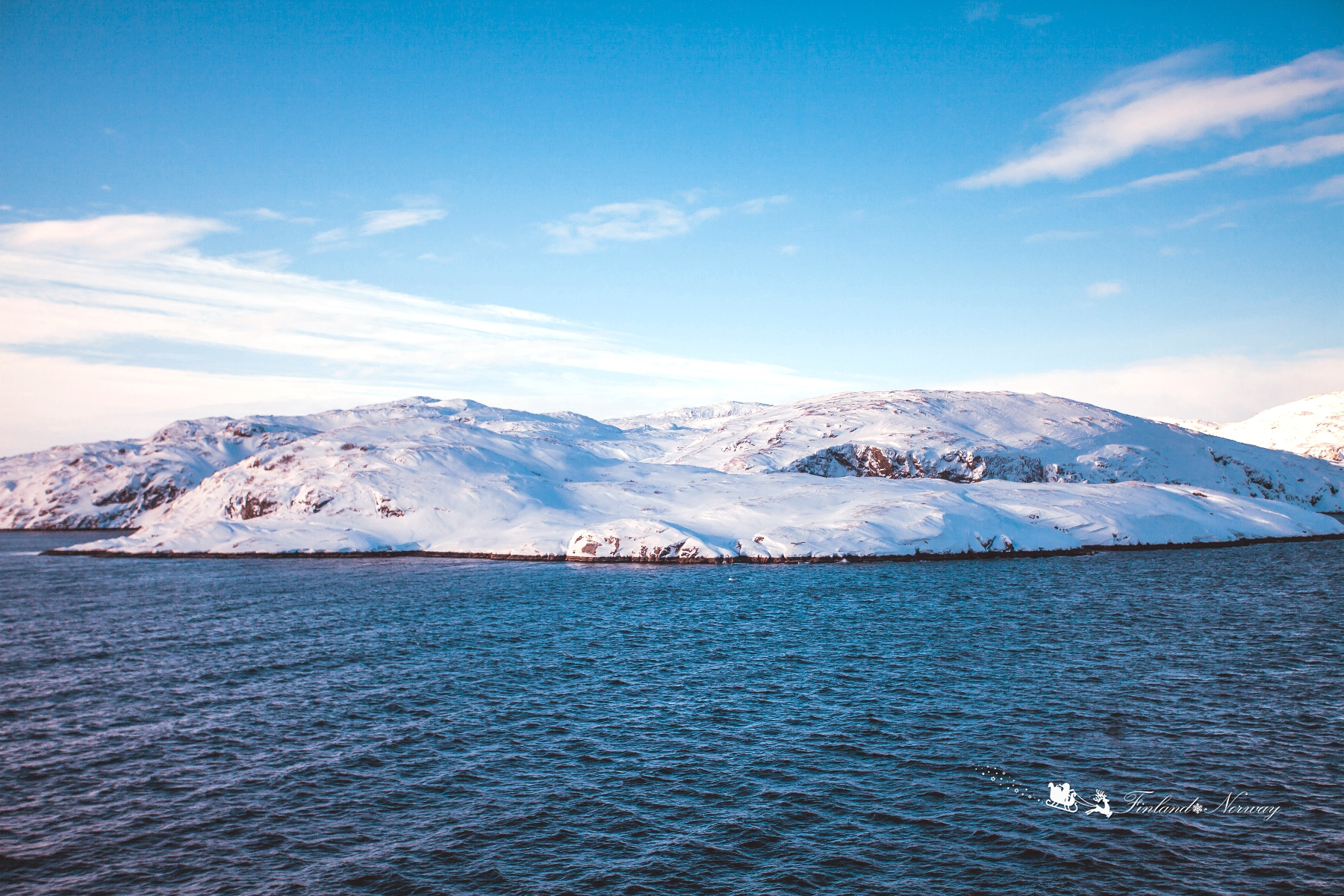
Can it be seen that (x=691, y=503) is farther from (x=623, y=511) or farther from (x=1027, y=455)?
(x=1027, y=455)

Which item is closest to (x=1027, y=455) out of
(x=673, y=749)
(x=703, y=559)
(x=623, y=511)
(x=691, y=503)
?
(x=691, y=503)

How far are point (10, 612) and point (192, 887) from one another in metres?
68.9

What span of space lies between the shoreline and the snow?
692 millimetres

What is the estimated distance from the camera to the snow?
114812 mm

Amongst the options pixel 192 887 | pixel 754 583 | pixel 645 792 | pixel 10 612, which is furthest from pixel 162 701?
pixel 754 583

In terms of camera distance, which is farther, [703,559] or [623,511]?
[623,511]

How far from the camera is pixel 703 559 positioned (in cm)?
10838

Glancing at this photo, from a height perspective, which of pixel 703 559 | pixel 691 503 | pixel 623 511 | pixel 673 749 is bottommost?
pixel 673 749

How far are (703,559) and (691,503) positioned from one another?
25.3m

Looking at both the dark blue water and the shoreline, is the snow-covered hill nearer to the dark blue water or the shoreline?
the shoreline

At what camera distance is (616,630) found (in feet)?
201

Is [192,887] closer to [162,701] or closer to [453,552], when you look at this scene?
[162,701]

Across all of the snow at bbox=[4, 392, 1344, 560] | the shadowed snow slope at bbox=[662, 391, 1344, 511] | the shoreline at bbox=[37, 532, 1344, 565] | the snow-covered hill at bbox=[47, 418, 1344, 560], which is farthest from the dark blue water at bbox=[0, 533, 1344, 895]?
the shadowed snow slope at bbox=[662, 391, 1344, 511]

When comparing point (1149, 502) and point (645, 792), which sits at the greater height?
point (1149, 502)
